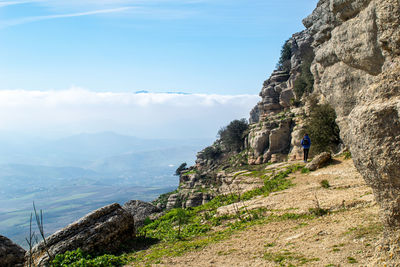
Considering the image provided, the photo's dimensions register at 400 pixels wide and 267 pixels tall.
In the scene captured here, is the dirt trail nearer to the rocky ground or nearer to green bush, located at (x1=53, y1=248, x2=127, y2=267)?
the rocky ground

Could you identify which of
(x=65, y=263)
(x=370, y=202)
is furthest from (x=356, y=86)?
(x=65, y=263)

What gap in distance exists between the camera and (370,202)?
11.5 metres

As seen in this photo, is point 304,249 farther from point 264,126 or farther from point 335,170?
point 264,126

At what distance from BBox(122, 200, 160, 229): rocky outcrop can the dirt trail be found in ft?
33.4

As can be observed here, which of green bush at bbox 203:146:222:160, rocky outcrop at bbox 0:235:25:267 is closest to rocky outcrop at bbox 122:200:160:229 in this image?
rocky outcrop at bbox 0:235:25:267

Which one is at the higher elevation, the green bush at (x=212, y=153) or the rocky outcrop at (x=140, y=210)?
the green bush at (x=212, y=153)

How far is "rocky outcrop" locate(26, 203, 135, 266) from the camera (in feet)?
41.8

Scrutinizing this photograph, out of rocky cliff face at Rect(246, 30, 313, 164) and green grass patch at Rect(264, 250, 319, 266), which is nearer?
green grass patch at Rect(264, 250, 319, 266)

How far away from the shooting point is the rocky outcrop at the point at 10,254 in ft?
42.4

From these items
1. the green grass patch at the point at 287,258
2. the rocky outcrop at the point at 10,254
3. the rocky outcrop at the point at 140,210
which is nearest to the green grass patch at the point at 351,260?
the green grass patch at the point at 287,258

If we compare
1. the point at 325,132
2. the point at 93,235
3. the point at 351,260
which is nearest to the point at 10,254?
the point at 93,235

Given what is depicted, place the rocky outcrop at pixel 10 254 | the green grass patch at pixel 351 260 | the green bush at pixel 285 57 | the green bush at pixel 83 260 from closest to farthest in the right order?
the green grass patch at pixel 351 260
the green bush at pixel 83 260
the rocky outcrop at pixel 10 254
the green bush at pixel 285 57

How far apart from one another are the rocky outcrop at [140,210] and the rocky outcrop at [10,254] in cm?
875

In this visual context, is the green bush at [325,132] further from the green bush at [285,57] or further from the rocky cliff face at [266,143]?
the green bush at [285,57]
